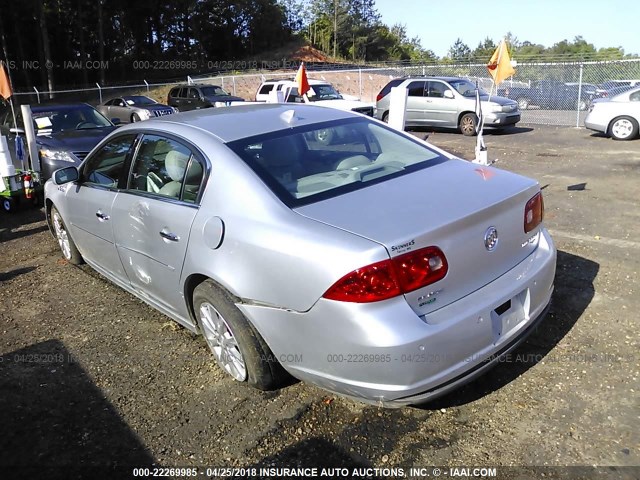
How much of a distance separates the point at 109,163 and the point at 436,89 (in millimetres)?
13452

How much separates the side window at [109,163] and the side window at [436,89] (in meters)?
13.2

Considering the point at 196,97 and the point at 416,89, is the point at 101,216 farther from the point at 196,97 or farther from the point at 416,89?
the point at 196,97

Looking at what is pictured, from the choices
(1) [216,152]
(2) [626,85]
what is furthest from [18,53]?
(1) [216,152]

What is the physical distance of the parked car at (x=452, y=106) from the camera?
591 inches

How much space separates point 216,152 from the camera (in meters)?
3.19

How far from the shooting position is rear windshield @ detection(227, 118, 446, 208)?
3.01 meters

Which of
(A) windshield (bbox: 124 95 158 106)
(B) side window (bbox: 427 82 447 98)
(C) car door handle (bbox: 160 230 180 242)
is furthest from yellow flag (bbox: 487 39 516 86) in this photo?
(A) windshield (bbox: 124 95 158 106)

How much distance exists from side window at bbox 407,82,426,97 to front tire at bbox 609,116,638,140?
5618 mm

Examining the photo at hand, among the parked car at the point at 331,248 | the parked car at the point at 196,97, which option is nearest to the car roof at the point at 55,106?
the parked car at the point at 331,248

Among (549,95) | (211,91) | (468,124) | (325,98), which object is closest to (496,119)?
(468,124)

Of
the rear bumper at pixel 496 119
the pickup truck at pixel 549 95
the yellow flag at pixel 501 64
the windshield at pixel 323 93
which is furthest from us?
the pickup truck at pixel 549 95

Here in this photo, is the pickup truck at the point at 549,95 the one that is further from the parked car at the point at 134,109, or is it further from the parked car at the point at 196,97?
the parked car at the point at 134,109

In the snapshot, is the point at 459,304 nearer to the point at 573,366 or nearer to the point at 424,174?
the point at 424,174

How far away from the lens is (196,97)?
21516mm
